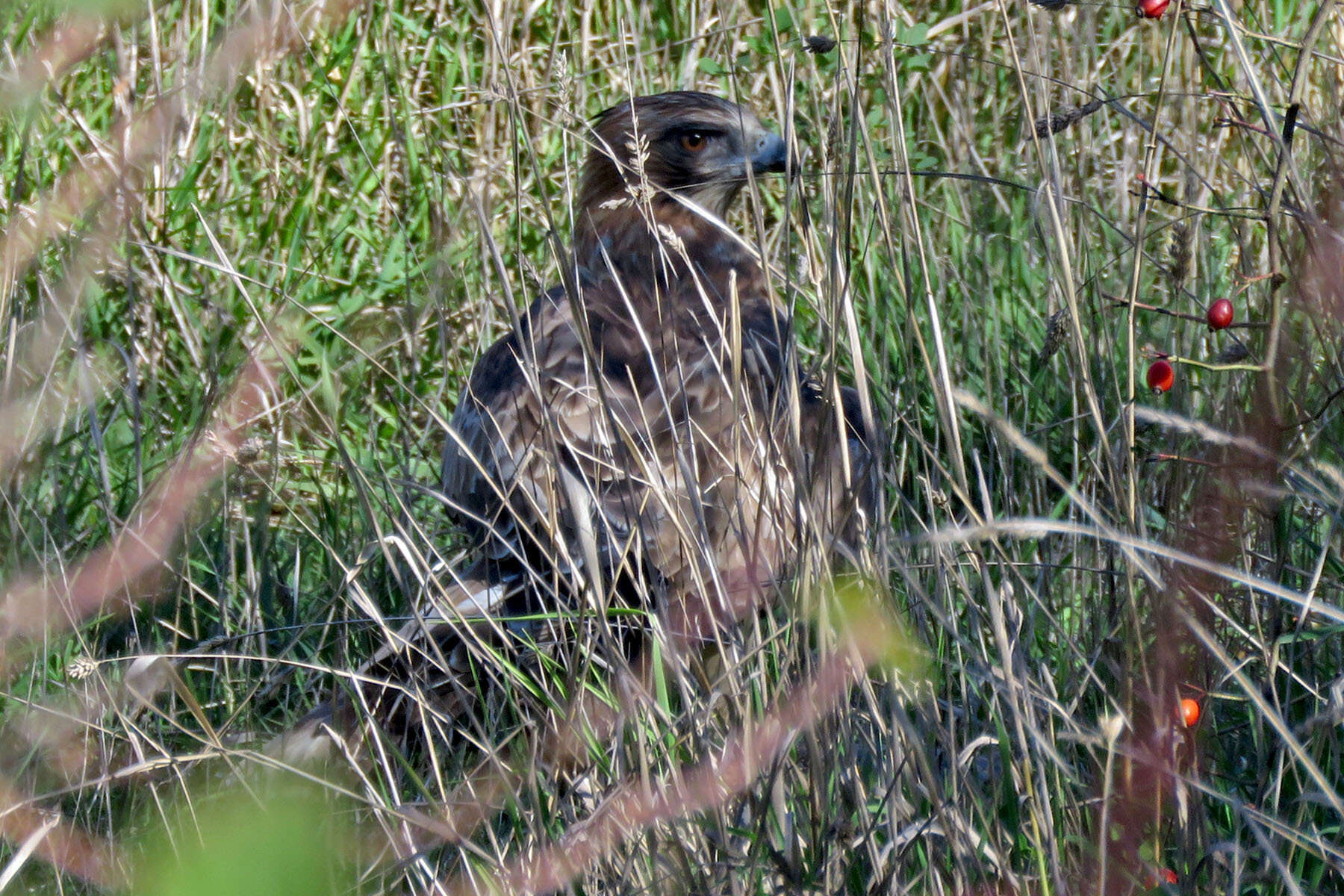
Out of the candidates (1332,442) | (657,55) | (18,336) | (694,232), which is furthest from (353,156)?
(1332,442)

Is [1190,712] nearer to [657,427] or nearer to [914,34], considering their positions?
[657,427]

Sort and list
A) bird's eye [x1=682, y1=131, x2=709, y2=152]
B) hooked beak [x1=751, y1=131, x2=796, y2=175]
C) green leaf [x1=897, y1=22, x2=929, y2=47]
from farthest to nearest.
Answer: green leaf [x1=897, y1=22, x2=929, y2=47] < bird's eye [x1=682, y1=131, x2=709, y2=152] < hooked beak [x1=751, y1=131, x2=796, y2=175]

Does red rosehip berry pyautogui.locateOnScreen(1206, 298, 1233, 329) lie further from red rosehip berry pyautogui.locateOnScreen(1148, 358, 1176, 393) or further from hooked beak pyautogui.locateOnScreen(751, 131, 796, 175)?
hooked beak pyautogui.locateOnScreen(751, 131, 796, 175)

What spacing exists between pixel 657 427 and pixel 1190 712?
146 centimetres

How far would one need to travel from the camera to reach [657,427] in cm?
277

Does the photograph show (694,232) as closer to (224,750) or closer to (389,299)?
(389,299)

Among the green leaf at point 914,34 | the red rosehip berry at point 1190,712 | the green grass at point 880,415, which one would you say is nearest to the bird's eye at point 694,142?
the green grass at point 880,415

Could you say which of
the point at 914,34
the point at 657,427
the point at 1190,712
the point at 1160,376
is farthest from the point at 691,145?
the point at 1190,712

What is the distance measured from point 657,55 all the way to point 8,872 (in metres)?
3.84

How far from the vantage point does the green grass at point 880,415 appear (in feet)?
4.91

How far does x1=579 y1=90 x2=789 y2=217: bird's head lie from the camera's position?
3555 millimetres

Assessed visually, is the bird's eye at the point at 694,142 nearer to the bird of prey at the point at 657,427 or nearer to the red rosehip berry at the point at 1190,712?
the bird of prey at the point at 657,427

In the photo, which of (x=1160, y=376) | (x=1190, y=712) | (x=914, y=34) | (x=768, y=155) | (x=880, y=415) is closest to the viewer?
(x=1190, y=712)

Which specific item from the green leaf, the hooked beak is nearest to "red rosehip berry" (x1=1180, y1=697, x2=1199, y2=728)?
the hooked beak
